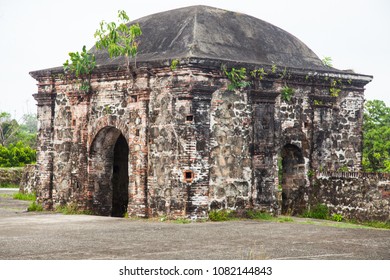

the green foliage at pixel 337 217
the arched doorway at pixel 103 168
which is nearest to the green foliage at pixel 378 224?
the green foliage at pixel 337 217

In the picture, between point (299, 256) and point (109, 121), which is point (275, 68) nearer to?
point (109, 121)

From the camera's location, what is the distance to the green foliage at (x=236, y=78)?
582 inches

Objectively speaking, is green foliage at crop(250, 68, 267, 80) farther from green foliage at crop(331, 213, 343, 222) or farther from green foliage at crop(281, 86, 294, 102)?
green foliage at crop(331, 213, 343, 222)

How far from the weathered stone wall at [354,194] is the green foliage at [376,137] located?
11013 millimetres

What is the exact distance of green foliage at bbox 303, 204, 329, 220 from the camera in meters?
16.0

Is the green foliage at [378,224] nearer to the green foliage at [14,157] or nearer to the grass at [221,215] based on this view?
the grass at [221,215]

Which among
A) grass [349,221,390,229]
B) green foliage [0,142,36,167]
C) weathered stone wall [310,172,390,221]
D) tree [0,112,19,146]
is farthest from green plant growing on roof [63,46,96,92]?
tree [0,112,19,146]

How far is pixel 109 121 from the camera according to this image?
1576cm

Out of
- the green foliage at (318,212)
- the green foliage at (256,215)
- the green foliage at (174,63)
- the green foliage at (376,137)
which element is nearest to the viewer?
the green foliage at (174,63)

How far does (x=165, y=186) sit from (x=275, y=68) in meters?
3.85

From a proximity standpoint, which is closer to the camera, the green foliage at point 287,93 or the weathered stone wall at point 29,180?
the green foliage at point 287,93

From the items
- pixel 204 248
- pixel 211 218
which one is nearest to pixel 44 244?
pixel 204 248

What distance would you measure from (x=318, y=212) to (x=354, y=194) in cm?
135

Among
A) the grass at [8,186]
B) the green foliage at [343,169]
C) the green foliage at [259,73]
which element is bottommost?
the grass at [8,186]
